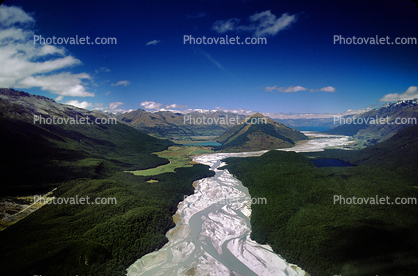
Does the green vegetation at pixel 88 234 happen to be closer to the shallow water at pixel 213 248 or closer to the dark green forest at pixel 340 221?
the shallow water at pixel 213 248

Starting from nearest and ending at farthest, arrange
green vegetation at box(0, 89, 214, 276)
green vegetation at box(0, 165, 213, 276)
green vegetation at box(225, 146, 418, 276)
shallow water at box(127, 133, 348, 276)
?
green vegetation at box(225, 146, 418, 276) < green vegetation at box(0, 165, 213, 276) < green vegetation at box(0, 89, 214, 276) < shallow water at box(127, 133, 348, 276)

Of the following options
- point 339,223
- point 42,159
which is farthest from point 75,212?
point 339,223

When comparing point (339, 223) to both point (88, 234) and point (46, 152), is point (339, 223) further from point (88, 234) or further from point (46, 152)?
point (46, 152)

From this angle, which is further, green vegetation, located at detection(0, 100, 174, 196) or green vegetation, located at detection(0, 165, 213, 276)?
green vegetation, located at detection(0, 100, 174, 196)

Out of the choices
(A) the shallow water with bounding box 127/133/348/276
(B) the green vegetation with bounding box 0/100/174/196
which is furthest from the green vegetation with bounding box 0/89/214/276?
(A) the shallow water with bounding box 127/133/348/276

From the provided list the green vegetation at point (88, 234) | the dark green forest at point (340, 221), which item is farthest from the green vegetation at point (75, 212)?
the dark green forest at point (340, 221)

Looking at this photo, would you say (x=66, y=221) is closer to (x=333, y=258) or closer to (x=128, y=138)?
(x=333, y=258)

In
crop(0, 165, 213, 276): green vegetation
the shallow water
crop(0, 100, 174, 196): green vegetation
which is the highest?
crop(0, 100, 174, 196): green vegetation

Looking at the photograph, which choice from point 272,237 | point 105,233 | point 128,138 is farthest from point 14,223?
point 128,138

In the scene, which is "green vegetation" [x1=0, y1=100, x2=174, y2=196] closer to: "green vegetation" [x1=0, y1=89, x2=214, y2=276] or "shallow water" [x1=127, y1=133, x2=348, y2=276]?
"green vegetation" [x1=0, y1=89, x2=214, y2=276]
